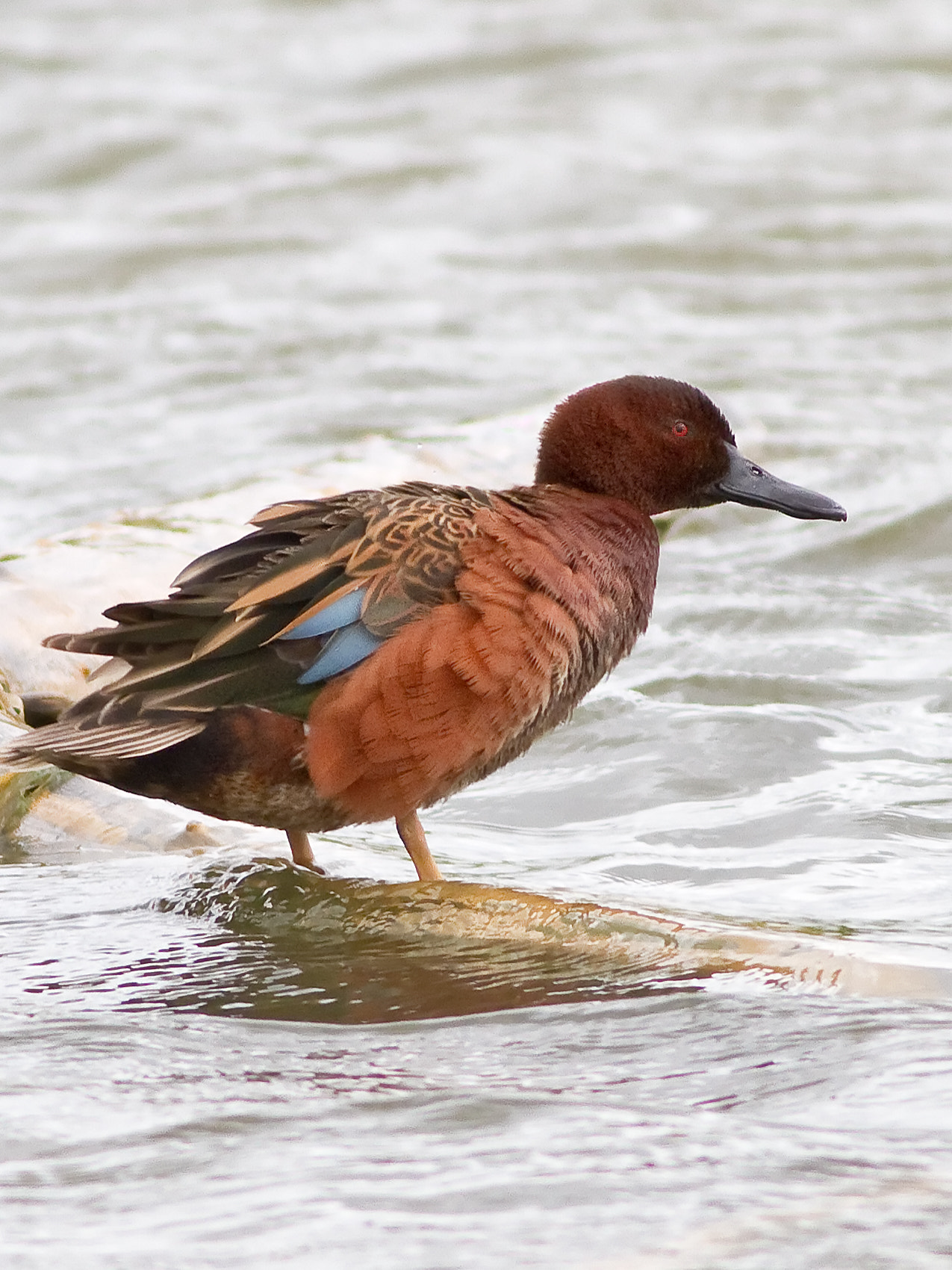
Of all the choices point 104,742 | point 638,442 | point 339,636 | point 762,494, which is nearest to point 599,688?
point 762,494

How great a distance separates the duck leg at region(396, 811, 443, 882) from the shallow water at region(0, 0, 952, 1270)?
173 millimetres

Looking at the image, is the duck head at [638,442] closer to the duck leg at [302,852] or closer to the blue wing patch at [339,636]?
the blue wing patch at [339,636]

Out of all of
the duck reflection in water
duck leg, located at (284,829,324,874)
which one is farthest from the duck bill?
duck leg, located at (284,829,324,874)

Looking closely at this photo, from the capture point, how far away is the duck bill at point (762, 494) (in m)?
5.99

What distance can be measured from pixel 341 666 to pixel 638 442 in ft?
4.33

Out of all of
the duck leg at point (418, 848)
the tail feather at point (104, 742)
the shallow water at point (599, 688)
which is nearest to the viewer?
the shallow water at point (599, 688)

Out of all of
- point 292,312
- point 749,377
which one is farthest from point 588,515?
point 292,312

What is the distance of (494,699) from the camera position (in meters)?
5.06

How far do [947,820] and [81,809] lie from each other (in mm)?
2683

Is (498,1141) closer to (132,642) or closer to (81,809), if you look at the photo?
(132,642)

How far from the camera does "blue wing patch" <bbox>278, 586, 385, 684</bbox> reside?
5.01 m

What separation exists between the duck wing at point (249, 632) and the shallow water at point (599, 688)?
0.55m

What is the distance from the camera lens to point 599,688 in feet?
24.6

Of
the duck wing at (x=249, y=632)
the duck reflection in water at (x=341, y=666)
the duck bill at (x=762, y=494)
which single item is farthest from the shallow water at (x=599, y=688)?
the duck bill at (x=762, y=494)
